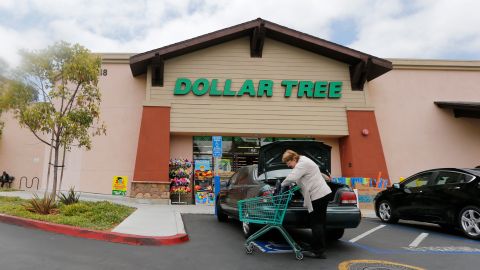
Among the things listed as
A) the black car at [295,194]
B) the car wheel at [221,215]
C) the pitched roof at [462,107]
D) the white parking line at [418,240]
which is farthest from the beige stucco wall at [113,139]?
the pitched roof at [462,107]

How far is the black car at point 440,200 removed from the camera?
755cm

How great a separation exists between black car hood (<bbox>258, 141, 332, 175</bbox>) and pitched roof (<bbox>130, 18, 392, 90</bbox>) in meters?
8.64

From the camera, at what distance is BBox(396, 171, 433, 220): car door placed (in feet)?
28.9

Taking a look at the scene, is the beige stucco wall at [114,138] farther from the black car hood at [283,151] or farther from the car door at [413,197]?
the car door at [413,197]

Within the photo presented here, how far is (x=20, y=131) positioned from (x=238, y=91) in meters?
13.2

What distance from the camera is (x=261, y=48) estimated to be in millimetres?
15688

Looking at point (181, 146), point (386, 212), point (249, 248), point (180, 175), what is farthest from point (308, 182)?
point (181, 146)

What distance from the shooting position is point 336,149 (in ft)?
53.0

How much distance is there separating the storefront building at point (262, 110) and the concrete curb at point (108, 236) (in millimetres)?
6697

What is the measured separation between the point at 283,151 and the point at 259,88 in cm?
821

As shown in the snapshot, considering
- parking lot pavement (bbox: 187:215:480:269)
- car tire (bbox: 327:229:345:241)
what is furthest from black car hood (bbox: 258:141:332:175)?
parking lot pavement (bbox: 187:215:480:269)

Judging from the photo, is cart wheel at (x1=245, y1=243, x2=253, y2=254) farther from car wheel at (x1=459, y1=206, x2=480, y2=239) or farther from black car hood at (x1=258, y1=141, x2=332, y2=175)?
car wheel at (x1=459, y1=206, x2=480, y2=239)

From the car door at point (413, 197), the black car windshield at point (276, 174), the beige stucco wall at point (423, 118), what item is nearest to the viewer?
the black car windshield at point (276, 174)

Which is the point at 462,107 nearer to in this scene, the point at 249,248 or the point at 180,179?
the point at 180,179
